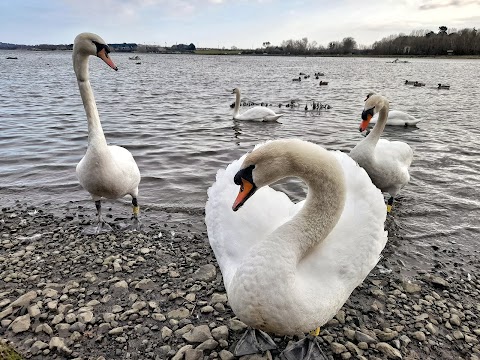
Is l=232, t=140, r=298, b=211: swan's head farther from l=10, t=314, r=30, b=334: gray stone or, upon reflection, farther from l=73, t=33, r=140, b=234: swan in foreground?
l=73, t=33, r=140, b=234: swan in foreground

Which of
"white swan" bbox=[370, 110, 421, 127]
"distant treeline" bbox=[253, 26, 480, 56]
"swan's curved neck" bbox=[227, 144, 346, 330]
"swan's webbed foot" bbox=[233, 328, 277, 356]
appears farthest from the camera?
"distant treeline" bbox=[253, 26, 480, 56]

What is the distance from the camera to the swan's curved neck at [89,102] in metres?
5.72

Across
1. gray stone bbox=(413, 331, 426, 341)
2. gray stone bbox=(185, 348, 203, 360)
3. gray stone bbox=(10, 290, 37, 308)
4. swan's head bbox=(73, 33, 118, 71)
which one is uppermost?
swan's head bbox=(73, 33, 118, 71)

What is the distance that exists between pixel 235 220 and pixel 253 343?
46.2 inches

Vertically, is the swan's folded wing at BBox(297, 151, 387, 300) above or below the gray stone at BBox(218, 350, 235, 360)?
above

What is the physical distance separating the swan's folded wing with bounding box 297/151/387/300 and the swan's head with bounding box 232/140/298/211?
0.79 m

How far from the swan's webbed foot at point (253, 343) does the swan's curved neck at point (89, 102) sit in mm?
3668

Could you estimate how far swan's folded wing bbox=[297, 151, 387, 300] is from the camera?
3.09 meters

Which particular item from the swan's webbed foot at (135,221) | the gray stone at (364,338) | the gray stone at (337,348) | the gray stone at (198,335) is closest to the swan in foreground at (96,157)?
the swan's webbed foot at (135,221)

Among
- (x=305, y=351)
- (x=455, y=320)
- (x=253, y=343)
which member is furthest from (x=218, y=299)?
(x=455, y=320)

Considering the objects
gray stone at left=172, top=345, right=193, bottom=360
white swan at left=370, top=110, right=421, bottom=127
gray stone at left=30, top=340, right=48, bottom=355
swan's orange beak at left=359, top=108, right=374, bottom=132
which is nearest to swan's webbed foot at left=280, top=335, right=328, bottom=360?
gray stone at left=172, top=345, right=193, bottom=360

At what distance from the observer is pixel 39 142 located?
11805 mm

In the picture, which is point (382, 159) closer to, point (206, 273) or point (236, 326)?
point (206, 273)

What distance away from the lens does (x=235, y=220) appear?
3.54m
